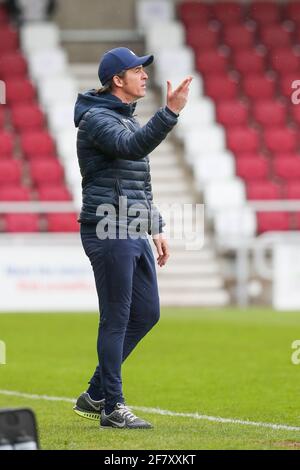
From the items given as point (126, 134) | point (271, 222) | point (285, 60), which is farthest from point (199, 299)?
point (126, 134)

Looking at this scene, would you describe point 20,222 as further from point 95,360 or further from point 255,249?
point 95,360

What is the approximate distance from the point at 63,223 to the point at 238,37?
25.3ft

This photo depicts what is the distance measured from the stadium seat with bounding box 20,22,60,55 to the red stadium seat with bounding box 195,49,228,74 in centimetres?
270

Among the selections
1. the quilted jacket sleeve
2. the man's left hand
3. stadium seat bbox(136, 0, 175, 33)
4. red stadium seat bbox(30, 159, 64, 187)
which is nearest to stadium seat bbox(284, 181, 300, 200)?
red stadium seat bbox(30, 159, 64, 187)

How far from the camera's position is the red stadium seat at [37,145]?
72.7 feet

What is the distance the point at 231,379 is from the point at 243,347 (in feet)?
9.10

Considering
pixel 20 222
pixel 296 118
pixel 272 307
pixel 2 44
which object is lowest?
pixel 272 307

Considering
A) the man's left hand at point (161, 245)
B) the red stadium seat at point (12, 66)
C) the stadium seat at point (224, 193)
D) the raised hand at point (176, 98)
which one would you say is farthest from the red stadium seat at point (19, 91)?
the raised hand at point (176, 98)

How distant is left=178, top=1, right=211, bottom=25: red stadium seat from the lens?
25.6m

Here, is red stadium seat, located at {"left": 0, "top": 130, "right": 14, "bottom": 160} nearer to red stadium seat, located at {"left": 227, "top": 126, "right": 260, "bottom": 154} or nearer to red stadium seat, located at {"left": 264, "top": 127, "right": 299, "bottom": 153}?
red stadium seat, located at {"left": 227, "top": 126, "right": 260, "bottom": 154}

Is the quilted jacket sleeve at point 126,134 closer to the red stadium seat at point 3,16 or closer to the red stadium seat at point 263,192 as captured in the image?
the red stadium seat at point 263,192

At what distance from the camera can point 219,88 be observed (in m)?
24.0

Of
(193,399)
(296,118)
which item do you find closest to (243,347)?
(193,399)

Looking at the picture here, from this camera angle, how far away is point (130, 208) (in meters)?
7.54
